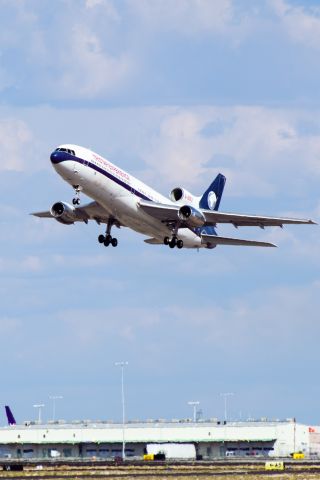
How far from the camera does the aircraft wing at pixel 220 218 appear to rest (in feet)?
385

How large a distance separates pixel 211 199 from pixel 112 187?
1059 inches

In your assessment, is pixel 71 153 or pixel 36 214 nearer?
pixel 71 153

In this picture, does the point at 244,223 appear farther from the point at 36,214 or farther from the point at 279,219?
the point at 36,214

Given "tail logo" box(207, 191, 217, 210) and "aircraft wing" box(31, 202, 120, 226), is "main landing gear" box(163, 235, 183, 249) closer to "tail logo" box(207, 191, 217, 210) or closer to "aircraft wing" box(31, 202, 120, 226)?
"aircraft wing" box(31, 202, 120, 226)

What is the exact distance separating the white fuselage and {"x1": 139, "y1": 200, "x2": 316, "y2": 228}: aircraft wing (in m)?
0.64

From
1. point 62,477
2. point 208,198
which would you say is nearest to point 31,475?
point 62,477

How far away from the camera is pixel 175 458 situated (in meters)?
167

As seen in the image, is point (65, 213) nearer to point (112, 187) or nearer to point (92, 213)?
point (92, 213)

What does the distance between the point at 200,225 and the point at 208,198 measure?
18679mm

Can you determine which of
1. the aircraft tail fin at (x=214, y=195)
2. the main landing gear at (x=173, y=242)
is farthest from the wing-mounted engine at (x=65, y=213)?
the aircraft tail fin at (x=214, y=195)

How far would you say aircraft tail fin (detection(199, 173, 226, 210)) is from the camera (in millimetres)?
137750

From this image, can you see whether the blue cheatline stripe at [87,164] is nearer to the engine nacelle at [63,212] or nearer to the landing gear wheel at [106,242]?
the engine nacelle at [63,212]

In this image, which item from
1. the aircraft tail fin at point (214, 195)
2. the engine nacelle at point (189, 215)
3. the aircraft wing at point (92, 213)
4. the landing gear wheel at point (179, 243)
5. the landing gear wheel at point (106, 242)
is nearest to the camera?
the engine nacelle at point (189, 215)

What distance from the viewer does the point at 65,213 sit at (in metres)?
123
